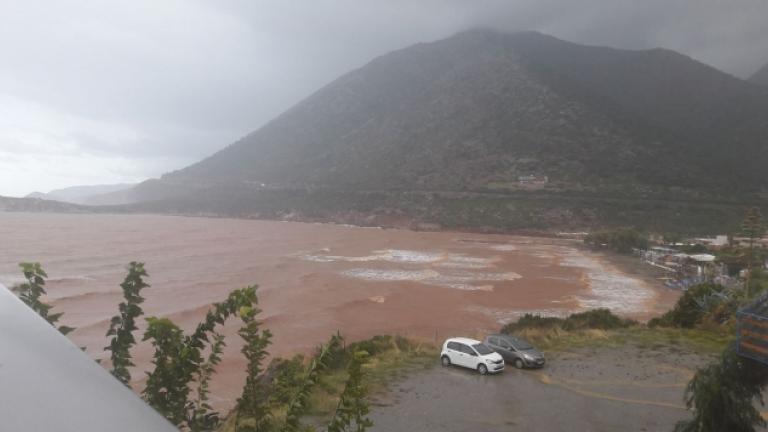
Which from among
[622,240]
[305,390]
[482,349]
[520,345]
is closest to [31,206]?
[622,240]

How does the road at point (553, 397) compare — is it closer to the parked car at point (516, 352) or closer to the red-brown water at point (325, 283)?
the parked car at point (516, 352)

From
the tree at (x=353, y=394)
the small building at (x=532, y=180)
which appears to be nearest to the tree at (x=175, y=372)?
the tree at (x=353, y=394)

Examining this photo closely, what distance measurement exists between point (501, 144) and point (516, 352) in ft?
331

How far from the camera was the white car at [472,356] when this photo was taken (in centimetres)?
1436

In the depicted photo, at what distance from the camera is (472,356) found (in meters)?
14.5

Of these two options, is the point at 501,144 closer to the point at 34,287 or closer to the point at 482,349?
the point at 482,349

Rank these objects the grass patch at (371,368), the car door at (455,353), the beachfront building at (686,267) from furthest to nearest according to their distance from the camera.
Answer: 1. the beachfront building at (686,267)
2. the car door at (455,353)
3. the grass patch at (371,368)

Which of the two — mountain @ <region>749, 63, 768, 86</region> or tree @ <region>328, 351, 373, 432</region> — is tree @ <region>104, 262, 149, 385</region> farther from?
mountain @ <region>749, 63, 768, 86</region>

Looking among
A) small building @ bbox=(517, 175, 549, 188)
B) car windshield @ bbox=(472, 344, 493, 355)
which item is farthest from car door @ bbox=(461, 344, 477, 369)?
small building @ bbox=(517, 175, 549, 188)

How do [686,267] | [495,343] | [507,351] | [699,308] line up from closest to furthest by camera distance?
1. [507,351]
2. [495,343]
3. [699,308]
4. [686,267]

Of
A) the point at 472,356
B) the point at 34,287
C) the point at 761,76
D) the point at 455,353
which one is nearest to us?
the point at 34,287

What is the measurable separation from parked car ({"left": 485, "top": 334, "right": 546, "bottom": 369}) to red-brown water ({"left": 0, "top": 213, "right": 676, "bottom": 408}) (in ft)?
22.7

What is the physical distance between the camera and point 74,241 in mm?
58312

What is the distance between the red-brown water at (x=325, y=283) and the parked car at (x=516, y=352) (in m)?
6.93
